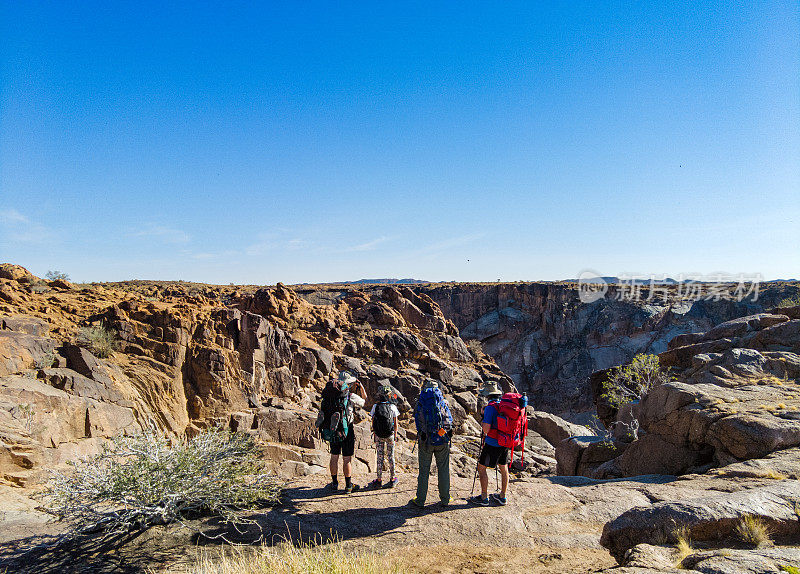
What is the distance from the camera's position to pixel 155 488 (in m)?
5.34

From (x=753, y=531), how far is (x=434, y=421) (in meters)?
3.62

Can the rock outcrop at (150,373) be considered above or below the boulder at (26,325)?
→ below

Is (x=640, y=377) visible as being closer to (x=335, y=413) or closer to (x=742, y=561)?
(x=335, y=413)

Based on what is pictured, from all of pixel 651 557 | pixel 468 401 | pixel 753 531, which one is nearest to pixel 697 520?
pixel 753 531

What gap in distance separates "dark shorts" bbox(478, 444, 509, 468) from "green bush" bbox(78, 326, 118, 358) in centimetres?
1050

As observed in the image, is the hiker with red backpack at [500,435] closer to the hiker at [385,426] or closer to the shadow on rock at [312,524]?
the shadow on rock at [312,524]

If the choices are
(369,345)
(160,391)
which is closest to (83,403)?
(160,391)

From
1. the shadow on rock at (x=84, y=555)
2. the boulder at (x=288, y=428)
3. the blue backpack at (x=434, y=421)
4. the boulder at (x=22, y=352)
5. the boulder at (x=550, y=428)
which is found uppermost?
the boulder at (x=22, y=352)

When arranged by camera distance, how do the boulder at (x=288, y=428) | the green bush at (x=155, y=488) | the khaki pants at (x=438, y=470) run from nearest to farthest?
the green bush at (x=155, y=488) < the khaki pants at (x=438, y=470) < the boulder at (x=288, y=428)

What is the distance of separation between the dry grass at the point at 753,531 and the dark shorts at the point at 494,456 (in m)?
2.75

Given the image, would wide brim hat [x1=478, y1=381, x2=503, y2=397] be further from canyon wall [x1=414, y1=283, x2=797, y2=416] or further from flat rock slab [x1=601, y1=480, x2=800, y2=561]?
canyon wall [x1=414, y1=283, x2=797, y2=416]

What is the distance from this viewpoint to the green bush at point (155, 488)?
16.8 feet

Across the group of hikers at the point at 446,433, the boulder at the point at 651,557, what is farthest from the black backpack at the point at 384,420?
the boulder at the point at 651,557

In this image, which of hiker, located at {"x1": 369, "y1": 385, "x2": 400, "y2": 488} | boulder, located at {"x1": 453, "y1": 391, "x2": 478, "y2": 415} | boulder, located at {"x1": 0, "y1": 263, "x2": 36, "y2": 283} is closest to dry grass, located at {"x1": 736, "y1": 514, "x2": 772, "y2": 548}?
hiker, located at {"x1": 369, "y1": 385, "x2": 400, "y2": 488}
